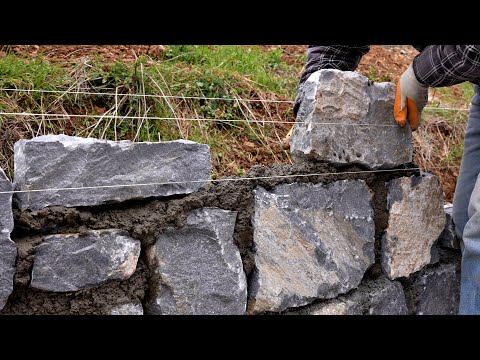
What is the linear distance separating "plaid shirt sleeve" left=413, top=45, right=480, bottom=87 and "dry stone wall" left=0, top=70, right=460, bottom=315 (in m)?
0.23

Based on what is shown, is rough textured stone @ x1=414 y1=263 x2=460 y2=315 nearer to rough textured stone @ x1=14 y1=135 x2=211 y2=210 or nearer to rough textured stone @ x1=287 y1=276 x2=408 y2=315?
rough textured stone @ x1=287 y1=276 x2=408 y2=315

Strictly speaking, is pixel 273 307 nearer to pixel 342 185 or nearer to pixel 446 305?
pixel 342 185

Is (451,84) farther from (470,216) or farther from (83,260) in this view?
(83,260)

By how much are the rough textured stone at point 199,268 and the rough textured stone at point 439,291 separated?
0.98 metres

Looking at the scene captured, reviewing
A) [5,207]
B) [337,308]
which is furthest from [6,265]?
[337,308]

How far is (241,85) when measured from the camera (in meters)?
3.04

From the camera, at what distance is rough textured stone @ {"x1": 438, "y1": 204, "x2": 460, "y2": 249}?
284 cm

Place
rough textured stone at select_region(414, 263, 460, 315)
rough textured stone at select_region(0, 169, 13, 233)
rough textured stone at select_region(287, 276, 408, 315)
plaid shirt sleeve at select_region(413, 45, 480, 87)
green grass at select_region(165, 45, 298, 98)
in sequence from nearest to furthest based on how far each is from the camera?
rough textured stone at select_region(0, 169, 13, 233), plaid shirt sleeve at select_region(413, 45, 480, 87), rough textured stone at select_region(287, 276, 408, 315), rough textured stone at select_region(414, 263, 460, 315), green grass at select_region(165, 45, 298, 98)

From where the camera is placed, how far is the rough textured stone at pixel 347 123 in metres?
2.38

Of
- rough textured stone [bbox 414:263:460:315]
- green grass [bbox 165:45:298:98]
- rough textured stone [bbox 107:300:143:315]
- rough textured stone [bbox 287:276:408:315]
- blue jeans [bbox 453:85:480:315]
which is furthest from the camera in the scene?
green grass [bbox 165:45:298:98]

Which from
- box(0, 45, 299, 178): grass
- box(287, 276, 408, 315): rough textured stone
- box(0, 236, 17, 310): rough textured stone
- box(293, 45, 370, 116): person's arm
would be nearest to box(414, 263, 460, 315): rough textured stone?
box(287, 276, 408, 315): rough textured stone

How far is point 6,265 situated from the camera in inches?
70.3

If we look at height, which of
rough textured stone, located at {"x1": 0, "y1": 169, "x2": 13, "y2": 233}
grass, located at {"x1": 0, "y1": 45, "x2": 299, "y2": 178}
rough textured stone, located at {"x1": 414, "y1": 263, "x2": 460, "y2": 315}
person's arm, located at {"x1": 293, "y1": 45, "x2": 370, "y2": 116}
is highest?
person's arm, located at {"x1": 293, "y1": 45, "x2": 370, "y2": 116}

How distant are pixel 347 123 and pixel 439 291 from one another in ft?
3.23
